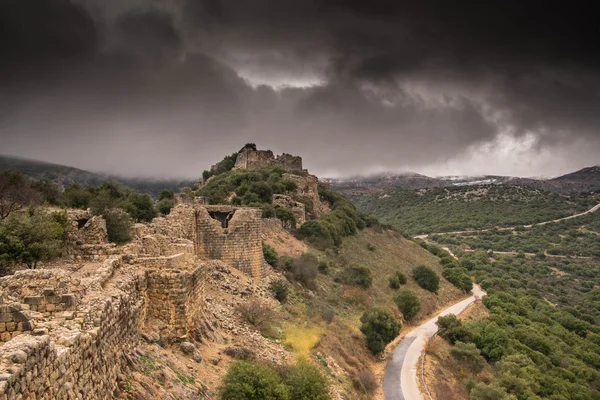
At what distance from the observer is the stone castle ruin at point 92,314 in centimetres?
407

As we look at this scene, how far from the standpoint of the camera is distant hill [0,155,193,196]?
43.6 metres

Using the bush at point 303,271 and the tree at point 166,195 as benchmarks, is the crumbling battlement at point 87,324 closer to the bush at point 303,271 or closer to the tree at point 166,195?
the bush at point 303,271

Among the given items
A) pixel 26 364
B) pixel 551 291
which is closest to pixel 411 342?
pixel 26 364

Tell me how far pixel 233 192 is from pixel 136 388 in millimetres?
33944

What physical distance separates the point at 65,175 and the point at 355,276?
36813 millimetres

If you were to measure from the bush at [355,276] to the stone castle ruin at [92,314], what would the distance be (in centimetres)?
1891

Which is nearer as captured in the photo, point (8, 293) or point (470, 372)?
point (8, 293)

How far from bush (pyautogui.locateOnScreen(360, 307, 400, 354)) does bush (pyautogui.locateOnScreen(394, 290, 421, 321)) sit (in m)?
7.39

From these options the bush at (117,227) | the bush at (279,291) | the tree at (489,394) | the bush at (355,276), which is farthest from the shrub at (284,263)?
the tree at (489,394)

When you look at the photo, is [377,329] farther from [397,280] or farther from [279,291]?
[397,280]

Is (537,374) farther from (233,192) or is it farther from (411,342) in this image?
(233,192)

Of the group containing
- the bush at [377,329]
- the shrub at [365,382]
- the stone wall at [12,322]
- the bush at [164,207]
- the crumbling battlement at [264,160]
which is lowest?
the shrub at [365,382]

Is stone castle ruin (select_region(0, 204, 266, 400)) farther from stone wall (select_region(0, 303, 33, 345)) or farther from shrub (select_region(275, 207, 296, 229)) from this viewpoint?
shrub (select_region(275, 207, 296, 229))

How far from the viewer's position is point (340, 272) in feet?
102
